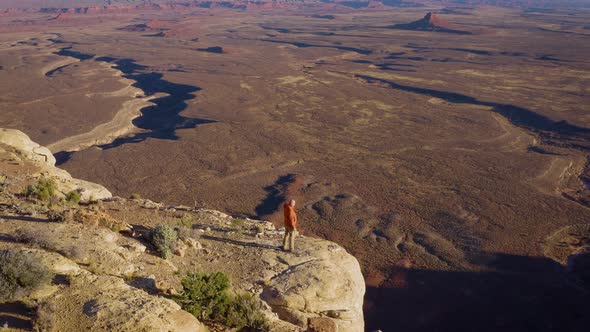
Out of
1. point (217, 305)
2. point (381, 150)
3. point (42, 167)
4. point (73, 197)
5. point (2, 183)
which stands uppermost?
point (217, 305)

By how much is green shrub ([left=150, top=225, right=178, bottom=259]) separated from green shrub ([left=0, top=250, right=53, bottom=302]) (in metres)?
3.08

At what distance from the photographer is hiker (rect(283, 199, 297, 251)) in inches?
460

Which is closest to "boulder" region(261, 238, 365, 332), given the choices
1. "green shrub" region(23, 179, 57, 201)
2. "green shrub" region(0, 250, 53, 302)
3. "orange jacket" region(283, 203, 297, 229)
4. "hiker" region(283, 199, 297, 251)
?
"hiker" region(283, 199, 297, 251)

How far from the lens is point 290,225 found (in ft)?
38.4

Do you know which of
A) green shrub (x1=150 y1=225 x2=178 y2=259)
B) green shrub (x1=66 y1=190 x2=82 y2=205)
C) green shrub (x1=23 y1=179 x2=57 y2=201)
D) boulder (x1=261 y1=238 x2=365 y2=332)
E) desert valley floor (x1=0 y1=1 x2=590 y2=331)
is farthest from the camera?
desert valley floor (x1=0 y1=1 x2=590 y2=331)

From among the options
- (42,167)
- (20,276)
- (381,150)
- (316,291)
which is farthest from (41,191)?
(381,150)

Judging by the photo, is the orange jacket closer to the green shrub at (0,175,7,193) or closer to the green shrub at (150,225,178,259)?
the green shrub at (150,225,178,259)

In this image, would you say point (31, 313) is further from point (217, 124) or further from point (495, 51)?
point (495, 51)

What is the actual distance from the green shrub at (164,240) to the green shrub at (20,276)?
3076 mm

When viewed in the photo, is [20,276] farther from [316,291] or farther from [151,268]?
[316,291]

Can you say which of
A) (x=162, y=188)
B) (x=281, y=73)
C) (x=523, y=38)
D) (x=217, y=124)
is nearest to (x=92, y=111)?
(x=217, y=124)

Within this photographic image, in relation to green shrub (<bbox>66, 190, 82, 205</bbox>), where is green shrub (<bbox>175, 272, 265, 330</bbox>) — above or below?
above

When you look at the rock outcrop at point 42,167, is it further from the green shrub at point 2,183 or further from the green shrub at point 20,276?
the green shrub at point 20,276

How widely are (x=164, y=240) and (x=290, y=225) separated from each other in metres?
3.06
